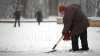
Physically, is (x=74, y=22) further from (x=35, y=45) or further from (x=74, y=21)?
(x=35, y=45)

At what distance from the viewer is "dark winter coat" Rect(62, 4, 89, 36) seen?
635 centimetres

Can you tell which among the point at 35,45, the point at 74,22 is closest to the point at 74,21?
the point at 74,22

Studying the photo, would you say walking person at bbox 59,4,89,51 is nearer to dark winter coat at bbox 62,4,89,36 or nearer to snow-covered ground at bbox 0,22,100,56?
dark winter coat at bbox 62,4,89,36

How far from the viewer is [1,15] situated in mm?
52594

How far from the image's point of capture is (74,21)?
650 centimetres

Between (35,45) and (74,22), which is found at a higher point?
(74,22)

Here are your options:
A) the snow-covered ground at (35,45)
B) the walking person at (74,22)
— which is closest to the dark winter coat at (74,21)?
the walking person at (74,22)

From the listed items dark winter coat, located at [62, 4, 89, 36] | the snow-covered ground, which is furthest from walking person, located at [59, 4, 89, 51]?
the snow-covered ground

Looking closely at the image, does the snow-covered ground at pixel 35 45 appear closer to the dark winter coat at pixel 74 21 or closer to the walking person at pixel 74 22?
the walking person at pixel 74 22

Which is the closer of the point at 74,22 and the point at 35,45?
the point at 74,22

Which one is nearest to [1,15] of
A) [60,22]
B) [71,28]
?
[60,22]

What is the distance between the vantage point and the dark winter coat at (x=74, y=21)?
6348mm

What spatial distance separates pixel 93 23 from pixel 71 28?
12110 mm

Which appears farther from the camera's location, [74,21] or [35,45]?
[35,45]
